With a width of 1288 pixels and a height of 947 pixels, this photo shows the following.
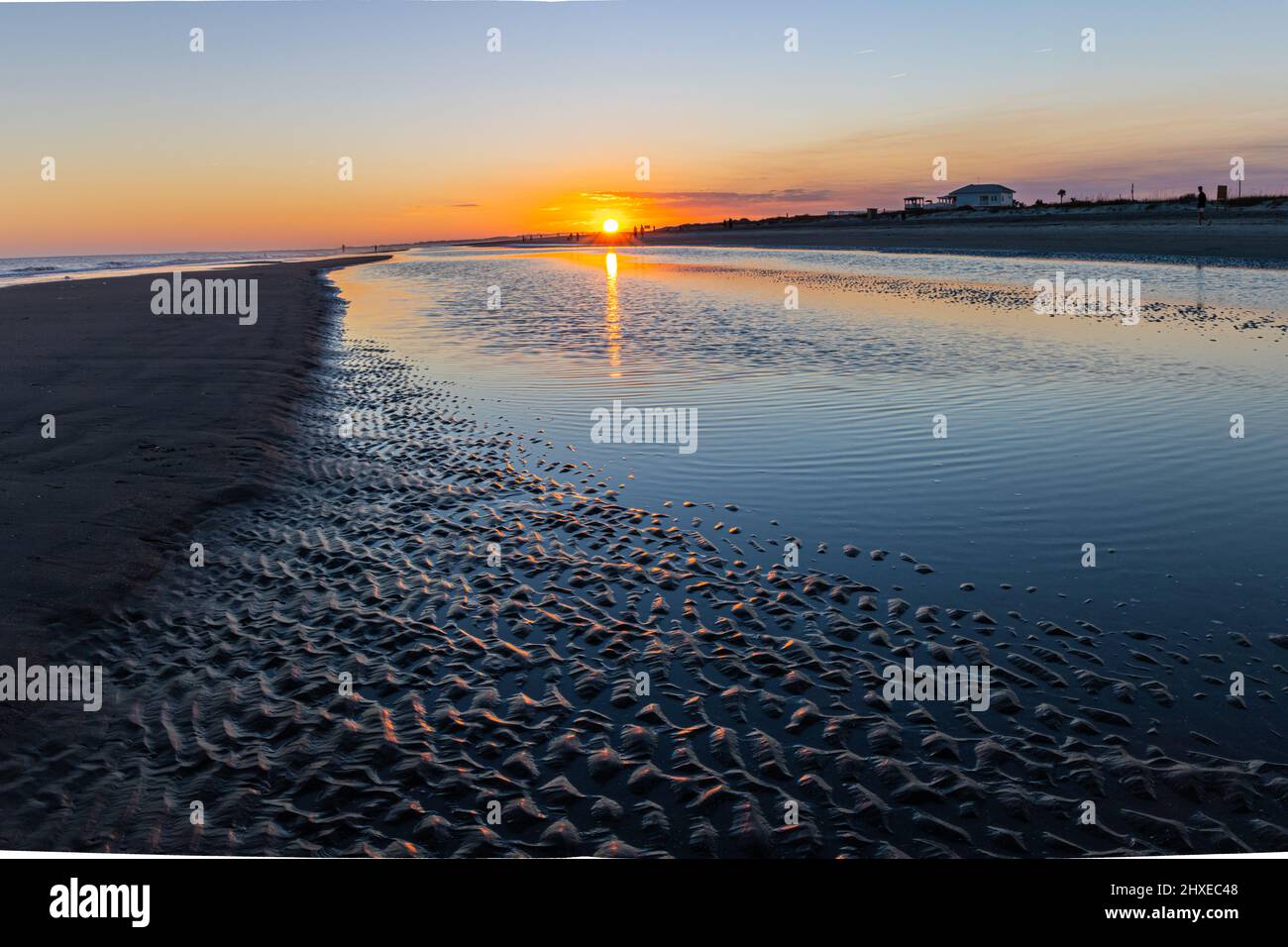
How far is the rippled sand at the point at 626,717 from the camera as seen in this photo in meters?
5.88

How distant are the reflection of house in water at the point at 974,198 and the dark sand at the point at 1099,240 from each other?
5422 centimetres

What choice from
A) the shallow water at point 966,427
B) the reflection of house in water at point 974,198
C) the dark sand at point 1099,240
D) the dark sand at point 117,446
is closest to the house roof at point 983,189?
the reflection of house in water at point 974,198

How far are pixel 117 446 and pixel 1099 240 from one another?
254 feet

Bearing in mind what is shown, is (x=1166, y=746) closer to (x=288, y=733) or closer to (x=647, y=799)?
(x=647, y=799)

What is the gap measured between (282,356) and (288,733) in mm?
22527

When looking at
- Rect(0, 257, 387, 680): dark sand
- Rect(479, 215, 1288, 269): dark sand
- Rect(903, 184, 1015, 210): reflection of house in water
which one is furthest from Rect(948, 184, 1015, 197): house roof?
Rect(0, 257, 387, 680): dark sand

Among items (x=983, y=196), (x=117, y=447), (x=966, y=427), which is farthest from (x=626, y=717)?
(x=983, y=196)

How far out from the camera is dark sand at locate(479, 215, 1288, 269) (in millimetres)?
56000

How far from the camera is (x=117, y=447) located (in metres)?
15.0

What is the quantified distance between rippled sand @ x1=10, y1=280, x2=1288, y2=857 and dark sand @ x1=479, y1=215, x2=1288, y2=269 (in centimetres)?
5422

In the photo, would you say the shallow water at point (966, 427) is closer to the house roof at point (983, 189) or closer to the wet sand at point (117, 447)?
the wet sand at point (117, 447)

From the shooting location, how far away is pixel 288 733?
717 cm
